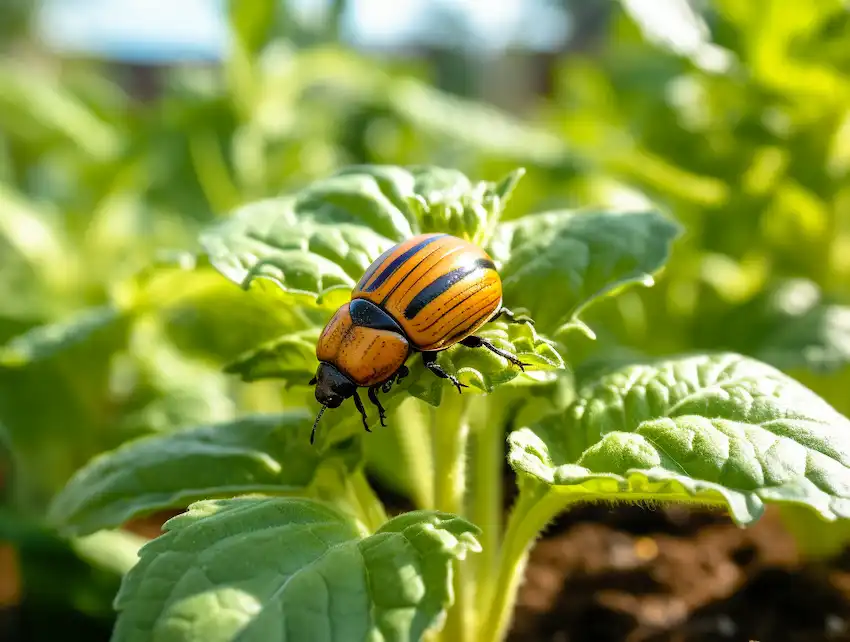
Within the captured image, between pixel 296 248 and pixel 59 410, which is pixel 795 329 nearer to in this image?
pixel 296 248

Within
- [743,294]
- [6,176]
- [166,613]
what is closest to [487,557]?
[166,613]

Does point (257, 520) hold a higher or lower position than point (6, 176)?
higher

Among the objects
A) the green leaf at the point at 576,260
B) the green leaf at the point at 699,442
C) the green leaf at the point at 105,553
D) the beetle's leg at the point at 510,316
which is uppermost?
the green leaf at the point at 576,260

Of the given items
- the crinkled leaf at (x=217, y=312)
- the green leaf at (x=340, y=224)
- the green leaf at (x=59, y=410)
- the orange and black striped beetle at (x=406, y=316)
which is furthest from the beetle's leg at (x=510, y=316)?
the green leaf at (x=59, y=410)

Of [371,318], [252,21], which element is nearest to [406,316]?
[371,318]

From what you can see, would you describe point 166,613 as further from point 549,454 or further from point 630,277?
point 630,277

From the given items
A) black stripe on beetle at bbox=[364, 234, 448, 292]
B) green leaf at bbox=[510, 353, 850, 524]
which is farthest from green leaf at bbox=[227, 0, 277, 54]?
green leaf at bbox=[510, 353, 850, 524]

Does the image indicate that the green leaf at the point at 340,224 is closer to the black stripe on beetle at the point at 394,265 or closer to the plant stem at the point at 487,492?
the black stripe on beetle at the point at 394,265
